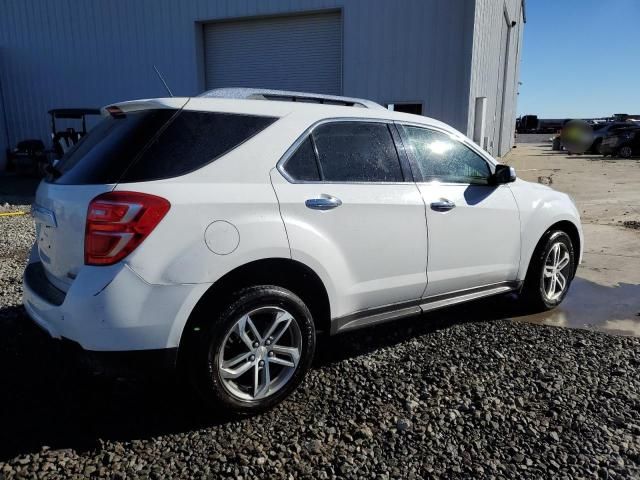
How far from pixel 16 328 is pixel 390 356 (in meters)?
2.89

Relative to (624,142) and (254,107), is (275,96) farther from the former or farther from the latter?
(624,142)

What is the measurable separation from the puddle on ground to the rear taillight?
129 inches

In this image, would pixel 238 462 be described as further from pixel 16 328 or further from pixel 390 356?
pixel 16 328

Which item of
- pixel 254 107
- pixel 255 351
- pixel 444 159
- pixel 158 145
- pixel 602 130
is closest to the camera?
pixel 158 145

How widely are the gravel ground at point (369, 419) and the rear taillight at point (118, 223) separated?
3.14ft

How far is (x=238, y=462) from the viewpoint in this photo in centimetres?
247

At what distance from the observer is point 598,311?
181 inches

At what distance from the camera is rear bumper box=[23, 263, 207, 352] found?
236 cm

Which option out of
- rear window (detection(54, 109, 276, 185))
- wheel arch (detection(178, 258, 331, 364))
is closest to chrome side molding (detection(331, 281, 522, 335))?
wheel arch (detection(178, 258, 331, 364))

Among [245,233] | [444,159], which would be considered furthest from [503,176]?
[245,233]

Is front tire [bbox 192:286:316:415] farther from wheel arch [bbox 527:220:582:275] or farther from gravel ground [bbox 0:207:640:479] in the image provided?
wheel arch [bbox 527:220:582:275]

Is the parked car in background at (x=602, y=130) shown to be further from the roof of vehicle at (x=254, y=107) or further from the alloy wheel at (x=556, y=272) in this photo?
the roof of vehicle at (x=254, y=107)

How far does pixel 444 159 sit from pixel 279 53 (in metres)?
11.2

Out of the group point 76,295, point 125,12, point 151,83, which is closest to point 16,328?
point 76,295
